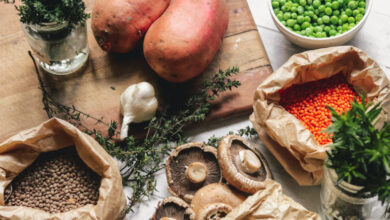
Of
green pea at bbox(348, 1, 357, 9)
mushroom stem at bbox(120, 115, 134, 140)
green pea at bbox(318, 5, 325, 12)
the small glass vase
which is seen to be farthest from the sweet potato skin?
the small glass vase

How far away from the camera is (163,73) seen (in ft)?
5.82

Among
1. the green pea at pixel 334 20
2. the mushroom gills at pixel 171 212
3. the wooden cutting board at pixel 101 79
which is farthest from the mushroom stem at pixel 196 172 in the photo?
the green pea at pixel 334 20

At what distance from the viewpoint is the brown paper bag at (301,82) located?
1.65 m

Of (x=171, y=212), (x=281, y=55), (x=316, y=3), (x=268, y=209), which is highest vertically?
(x=316, y=3)

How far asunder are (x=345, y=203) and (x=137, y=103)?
801 millimetres

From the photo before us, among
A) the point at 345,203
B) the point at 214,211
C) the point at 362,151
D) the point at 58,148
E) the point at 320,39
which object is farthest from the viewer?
the point at 320,39

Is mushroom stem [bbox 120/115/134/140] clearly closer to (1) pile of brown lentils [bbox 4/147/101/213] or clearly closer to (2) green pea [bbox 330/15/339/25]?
(1) pile of brown lentils [bbox 4/147/101/213]

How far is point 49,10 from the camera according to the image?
61.9 inches

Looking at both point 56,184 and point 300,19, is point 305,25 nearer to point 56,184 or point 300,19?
point 300,19

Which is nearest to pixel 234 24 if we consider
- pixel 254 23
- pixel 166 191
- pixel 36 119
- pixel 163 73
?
pixel 254 23

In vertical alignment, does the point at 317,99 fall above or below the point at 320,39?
below

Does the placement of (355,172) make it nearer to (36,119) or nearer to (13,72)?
(36,119)

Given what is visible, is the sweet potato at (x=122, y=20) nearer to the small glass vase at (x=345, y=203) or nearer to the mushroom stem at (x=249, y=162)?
the mushroom stem at (x=249, y=162)

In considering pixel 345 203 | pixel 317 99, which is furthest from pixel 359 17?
pixel 345 203
